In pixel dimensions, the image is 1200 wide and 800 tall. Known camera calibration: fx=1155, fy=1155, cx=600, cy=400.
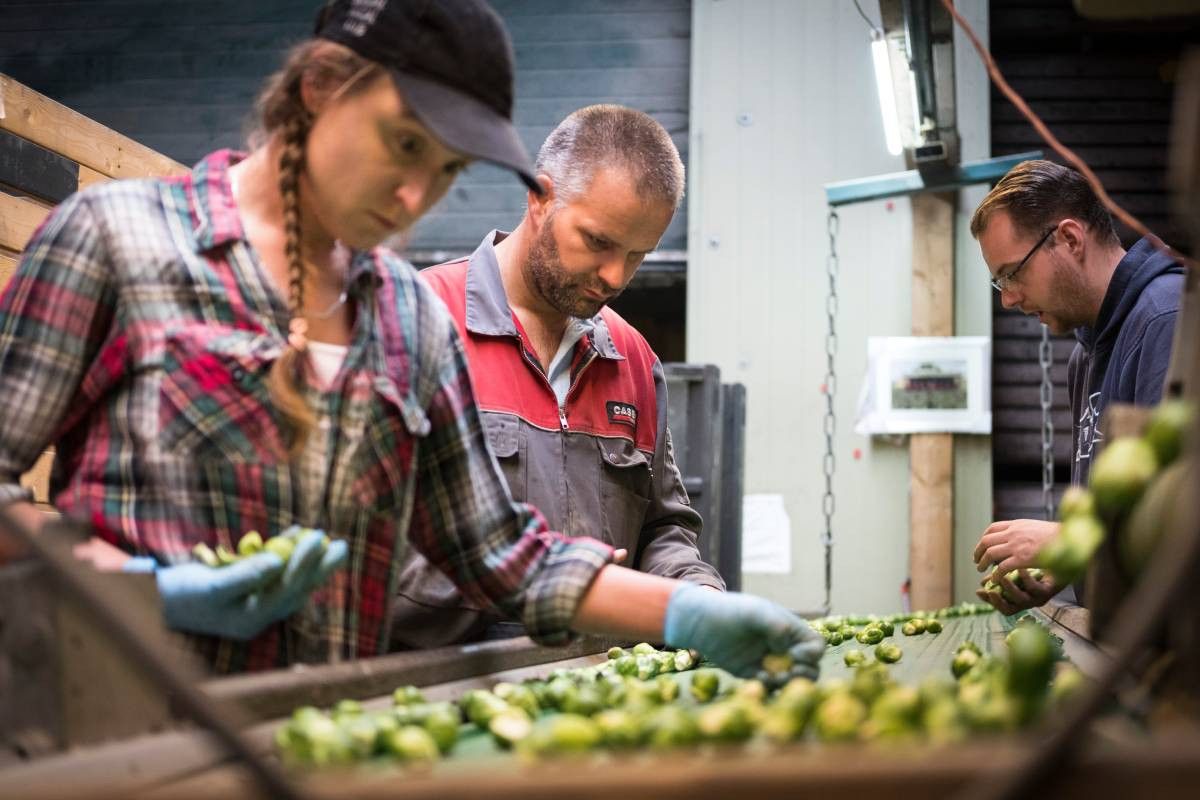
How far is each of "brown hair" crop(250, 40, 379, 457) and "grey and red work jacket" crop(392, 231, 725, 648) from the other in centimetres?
121

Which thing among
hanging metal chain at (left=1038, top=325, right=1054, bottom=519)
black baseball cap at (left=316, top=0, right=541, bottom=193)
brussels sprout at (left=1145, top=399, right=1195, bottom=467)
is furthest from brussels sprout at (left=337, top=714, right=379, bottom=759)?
hanging metal chain at (left=1038, top=325, right=1054, bottom=519)

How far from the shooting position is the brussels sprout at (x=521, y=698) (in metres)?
1.99

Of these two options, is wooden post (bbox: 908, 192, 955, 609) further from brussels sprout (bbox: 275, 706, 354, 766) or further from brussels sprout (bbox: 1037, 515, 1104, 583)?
brussels sprout (bbox: 275, 706, 354, 766)

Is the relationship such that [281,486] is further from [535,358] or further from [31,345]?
[535,358]

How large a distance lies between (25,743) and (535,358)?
227cm

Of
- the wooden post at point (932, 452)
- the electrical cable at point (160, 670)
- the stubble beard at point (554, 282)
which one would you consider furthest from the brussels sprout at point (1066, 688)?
the wooden post at point (932, 452)

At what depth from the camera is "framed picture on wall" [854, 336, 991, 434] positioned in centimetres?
759

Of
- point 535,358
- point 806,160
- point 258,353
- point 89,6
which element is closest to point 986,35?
point 806,160

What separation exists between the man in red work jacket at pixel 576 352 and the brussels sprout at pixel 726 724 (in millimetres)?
1785

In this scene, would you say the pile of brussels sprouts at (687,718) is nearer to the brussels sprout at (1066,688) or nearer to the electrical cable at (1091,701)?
the brussels sprout at (1066,688)

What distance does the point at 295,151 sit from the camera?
2.06 meters

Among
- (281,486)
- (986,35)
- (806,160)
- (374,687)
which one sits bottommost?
(374,687)

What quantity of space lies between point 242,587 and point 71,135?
2.97 metres

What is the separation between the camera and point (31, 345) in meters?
1.83
